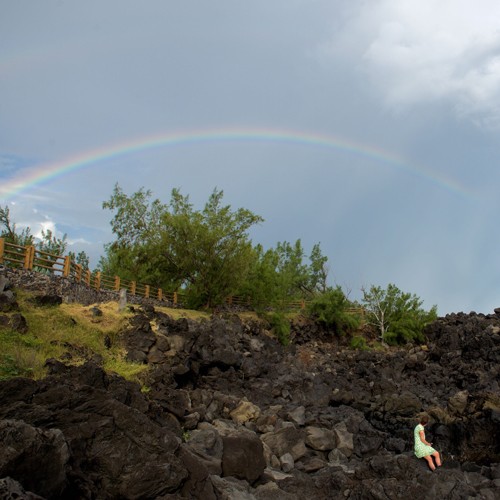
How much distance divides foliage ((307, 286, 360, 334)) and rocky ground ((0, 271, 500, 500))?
21.7ft

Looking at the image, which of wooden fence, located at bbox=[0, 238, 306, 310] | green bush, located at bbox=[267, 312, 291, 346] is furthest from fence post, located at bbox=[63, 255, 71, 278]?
green bush, located at bbox=[267, 312, 291, 346]

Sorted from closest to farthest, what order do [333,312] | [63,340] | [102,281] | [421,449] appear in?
[421,449], [63,340], [102,281], [333,312]

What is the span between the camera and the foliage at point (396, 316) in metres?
53.0

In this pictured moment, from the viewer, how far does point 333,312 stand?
5122 cm

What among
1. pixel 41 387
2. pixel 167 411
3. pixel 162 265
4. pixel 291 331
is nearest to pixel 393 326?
pixel 291 331

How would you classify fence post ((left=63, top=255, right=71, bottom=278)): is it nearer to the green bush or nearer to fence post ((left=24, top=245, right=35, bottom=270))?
fence post ((left=24, top=245, right=35, bottom=270))

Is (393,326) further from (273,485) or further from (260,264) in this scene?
(273,485)

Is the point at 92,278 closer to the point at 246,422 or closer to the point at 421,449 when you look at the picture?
the point at 246,422

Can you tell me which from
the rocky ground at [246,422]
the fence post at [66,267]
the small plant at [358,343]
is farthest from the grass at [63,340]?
the small plant at [358,343]

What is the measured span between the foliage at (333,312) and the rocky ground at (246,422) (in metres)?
6.61

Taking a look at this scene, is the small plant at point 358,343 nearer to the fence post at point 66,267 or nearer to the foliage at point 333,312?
the foliage at point 333,312

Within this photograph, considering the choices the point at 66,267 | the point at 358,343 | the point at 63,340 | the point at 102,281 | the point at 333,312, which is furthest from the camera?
the point at 333,312

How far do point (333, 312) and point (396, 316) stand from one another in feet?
32.1

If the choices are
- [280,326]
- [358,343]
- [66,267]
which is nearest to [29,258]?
[66,267]
